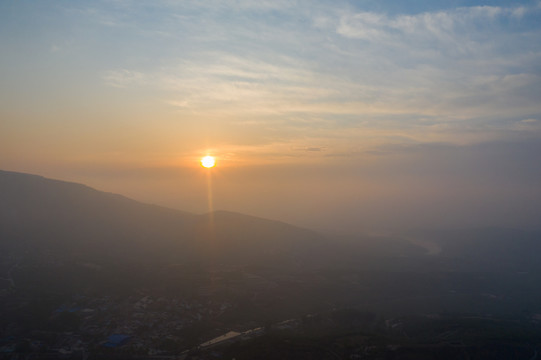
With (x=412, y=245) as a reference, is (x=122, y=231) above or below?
above

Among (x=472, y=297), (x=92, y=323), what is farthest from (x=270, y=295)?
(x=472, y=297)

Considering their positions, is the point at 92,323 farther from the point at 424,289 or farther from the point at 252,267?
the point at 424,289

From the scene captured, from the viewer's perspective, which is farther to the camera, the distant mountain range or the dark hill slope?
the distant mountain range

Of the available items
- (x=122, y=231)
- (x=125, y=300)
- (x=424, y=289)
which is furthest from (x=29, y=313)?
(x=424, y=289)

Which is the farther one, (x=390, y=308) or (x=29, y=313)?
(x=390, y=308)

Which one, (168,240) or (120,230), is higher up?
(120,230)

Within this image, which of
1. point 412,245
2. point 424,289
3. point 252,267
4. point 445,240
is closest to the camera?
point 424,289

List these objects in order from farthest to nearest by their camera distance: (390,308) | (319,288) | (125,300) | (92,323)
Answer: (319,288)
(390,308)
(125,300)
(92,323)

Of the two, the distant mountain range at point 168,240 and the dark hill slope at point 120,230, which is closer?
the dark hill slope at point 120,230

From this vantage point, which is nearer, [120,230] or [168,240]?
[168,240]
